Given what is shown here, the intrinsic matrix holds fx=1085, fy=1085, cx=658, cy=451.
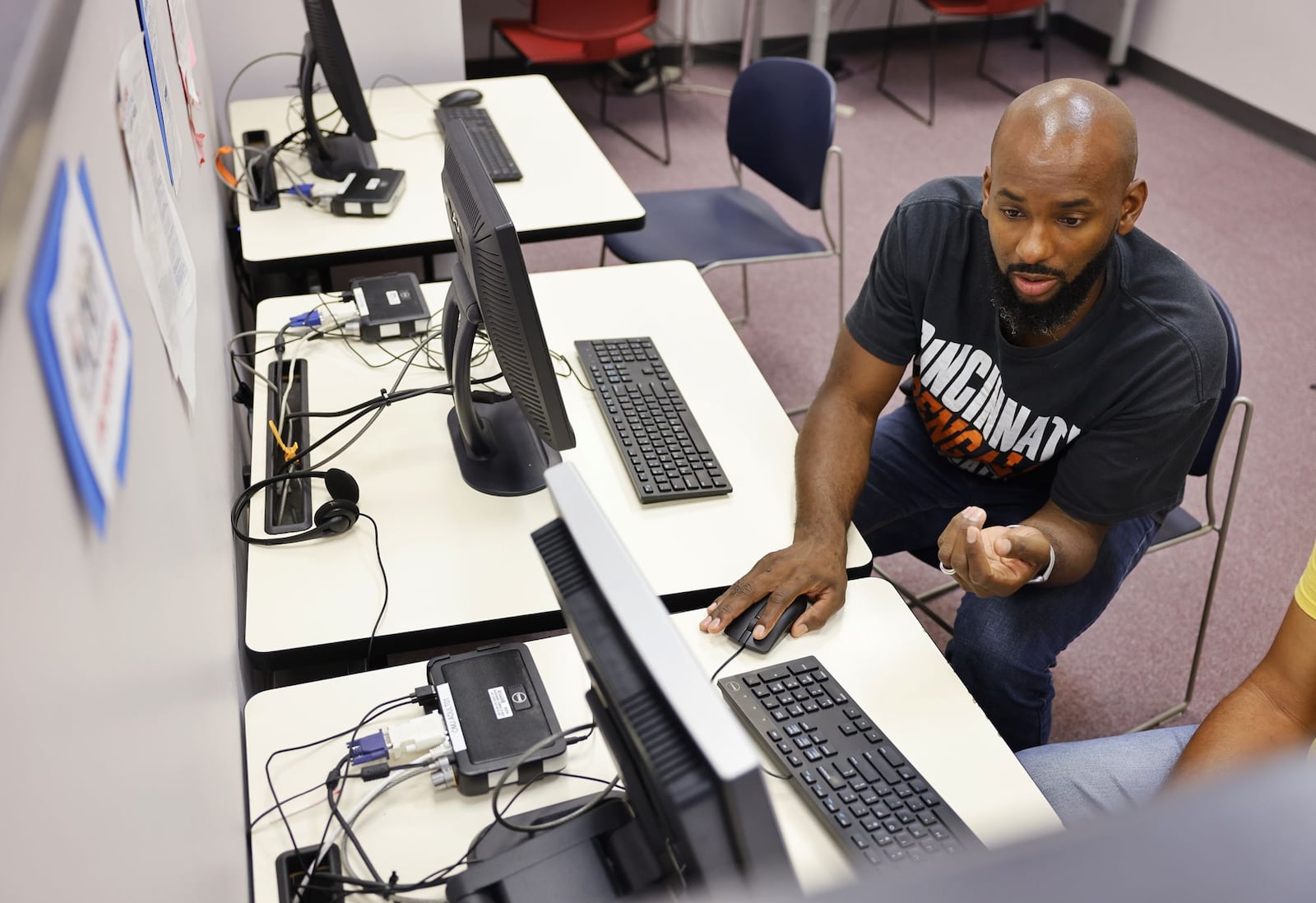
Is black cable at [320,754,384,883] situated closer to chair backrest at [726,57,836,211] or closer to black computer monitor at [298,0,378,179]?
black computer monitor at [298,0,378,179]

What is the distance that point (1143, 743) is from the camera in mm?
1472

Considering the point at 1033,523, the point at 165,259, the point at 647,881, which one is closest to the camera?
the point at 647,881

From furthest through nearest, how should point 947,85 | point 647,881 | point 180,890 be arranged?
point 947,85 < point 647,881 < point 180,890

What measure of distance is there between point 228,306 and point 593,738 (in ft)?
4.33

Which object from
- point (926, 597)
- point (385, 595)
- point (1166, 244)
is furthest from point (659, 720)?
point (1166, 244)

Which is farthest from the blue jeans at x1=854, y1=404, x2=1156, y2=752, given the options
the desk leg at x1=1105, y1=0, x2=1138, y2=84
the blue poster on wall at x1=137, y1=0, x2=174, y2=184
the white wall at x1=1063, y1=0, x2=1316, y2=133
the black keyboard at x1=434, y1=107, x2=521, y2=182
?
the desk leg at x1=1105, y1=0, x2=1138, y2=84

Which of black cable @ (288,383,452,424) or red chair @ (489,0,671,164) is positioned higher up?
black cable @ (288,383,452,424)

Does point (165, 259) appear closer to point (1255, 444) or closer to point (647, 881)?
point (647, 881)

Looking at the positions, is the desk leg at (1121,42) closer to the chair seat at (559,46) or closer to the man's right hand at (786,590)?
the chair seat at (559,46)

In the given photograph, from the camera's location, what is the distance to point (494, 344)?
1.39m

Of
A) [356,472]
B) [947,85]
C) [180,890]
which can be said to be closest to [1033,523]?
[356,472]

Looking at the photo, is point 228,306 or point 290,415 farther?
point 228,306

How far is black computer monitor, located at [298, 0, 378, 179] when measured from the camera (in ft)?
6.98

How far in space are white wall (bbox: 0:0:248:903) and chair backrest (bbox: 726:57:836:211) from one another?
1.69 m
